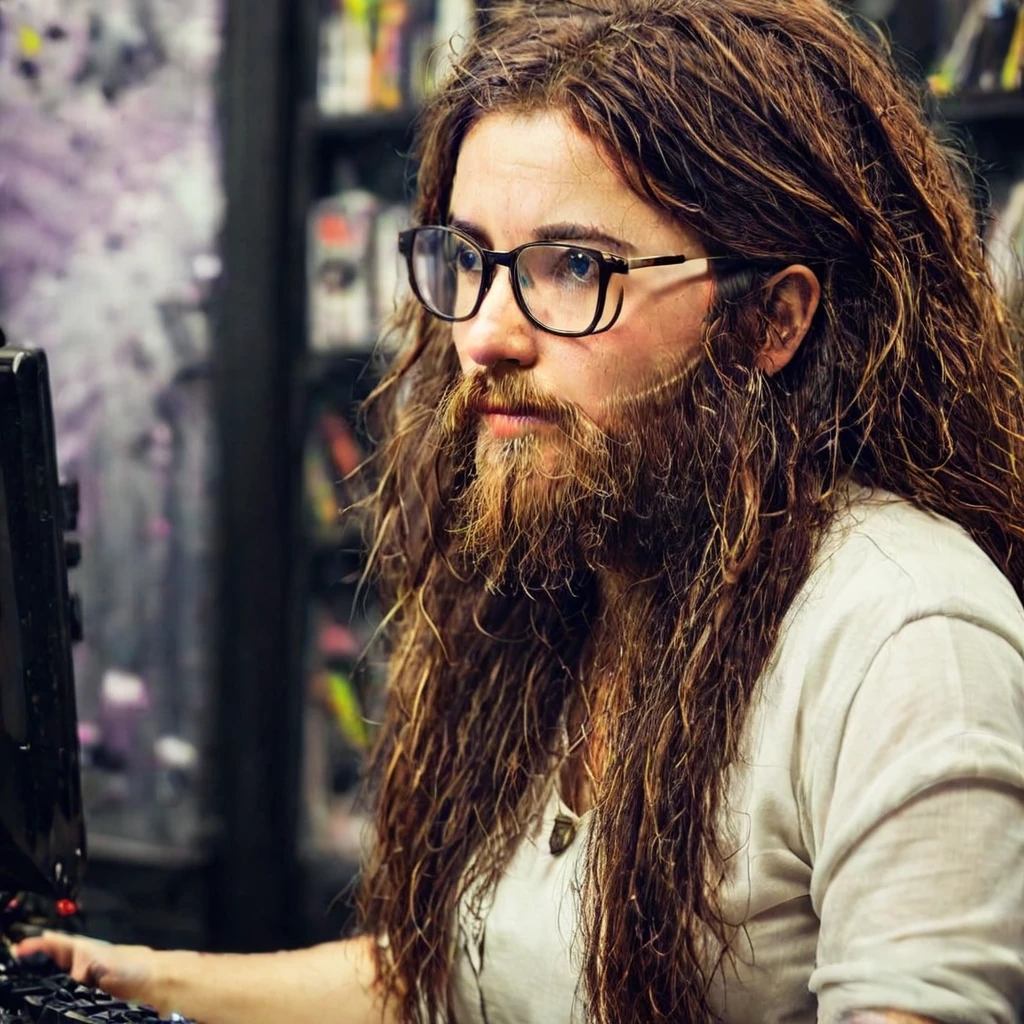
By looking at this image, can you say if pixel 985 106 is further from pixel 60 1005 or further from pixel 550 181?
pixel 60 1005

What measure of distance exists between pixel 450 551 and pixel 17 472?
42 cm

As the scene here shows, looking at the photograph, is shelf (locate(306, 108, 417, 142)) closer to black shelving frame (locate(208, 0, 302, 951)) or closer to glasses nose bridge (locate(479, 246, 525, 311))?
black shelving frame (locate(208, 0, 302, 951))

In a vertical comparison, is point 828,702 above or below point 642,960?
above

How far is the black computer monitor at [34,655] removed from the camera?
0.94 metres

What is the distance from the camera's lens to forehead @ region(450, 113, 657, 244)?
1044mm

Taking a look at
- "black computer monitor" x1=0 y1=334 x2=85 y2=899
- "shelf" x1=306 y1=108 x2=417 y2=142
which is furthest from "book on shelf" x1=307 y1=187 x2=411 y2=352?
"black computer monitor" x1=0 y1=334 x2=85 y2=899

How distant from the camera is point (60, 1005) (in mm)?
928

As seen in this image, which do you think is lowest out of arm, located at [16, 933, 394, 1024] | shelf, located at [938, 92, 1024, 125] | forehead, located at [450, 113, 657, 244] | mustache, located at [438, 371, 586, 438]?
arm, located at [16, 933, 394, 1024]

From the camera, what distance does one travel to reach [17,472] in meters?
0.94

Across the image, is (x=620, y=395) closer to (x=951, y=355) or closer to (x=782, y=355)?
(x=782, y=355)

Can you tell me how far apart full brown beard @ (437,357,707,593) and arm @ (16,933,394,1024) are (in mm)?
401

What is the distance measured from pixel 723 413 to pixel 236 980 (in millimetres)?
648

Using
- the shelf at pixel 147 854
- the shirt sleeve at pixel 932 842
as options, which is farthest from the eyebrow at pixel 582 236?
the shelf at pixel 147 854

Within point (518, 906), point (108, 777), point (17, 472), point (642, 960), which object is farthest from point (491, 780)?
point (108, 777)
